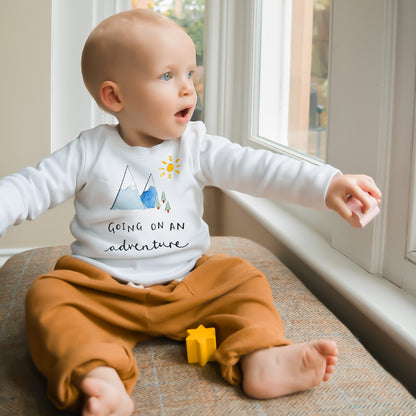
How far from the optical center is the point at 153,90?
3.22 feet

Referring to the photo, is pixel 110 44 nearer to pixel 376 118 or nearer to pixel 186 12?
pixel 376 118

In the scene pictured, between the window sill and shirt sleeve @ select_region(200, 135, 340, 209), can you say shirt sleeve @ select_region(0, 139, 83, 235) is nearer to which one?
shirt sleeve @ select_region(200, 135, 340, 209)

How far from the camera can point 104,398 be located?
28.8 inches

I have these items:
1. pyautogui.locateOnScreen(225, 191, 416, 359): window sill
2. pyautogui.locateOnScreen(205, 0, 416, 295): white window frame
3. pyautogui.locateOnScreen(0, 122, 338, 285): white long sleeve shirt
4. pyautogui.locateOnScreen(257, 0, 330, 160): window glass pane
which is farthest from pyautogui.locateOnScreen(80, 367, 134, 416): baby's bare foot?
pyautogui.locateOnScreen(257, 0, 330, 160): window glass pane

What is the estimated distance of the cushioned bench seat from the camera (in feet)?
2.56

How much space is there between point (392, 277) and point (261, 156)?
1.06 feet

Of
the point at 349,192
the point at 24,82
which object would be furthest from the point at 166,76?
the point at 24,82

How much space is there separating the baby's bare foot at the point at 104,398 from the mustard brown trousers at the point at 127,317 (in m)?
0.04

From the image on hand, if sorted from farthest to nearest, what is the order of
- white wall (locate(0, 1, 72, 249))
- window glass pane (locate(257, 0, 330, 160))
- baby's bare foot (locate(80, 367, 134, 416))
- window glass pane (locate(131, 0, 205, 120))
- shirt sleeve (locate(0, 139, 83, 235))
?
window glass pane (locate(131, 0, 205, 120)) → white wall (locate(0, 1, 72, 249)) → window glass pane (locate(257, 0, 330, 160)) → shirt sleeve (locate(0, 139, 83, 235)) → baby's bare foot (locate(80, 367, 134, 416))

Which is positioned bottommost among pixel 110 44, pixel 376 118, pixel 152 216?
pixel 152 216

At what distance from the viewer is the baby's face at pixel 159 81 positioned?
96 centimetres

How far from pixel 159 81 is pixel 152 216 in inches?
9.1

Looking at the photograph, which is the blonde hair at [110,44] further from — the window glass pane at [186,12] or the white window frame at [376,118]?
the window glass pane at [186,12]

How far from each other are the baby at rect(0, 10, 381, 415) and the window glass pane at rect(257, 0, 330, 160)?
433 millimetres
